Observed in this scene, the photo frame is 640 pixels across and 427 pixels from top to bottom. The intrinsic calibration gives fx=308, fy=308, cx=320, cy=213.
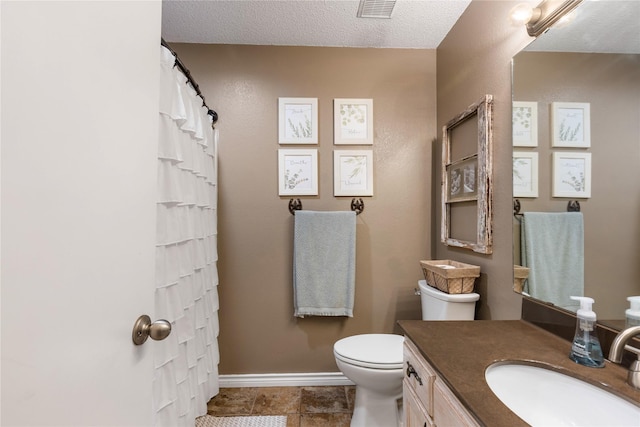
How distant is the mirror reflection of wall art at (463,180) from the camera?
1651 mm

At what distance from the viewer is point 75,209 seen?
496 mm

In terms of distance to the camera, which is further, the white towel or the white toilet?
the white towel

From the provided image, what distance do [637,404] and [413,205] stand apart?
159cm

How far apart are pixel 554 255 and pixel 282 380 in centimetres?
181

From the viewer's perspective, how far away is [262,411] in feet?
6.11

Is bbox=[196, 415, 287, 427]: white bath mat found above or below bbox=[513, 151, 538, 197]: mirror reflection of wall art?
below

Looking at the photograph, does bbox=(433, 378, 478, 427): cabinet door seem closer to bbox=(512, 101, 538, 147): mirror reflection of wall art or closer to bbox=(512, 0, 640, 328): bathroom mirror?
bbox=(512, 0, 640, 328): bathroom mirror

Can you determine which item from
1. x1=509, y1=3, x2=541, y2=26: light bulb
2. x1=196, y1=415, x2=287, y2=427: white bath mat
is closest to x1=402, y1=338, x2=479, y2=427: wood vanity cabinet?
x1=196, y1=415, x2=287, y2=427: white bath mat

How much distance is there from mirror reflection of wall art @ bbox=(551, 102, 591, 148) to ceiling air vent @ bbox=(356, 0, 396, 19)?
3.62 feet

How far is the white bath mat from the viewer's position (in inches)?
68.6

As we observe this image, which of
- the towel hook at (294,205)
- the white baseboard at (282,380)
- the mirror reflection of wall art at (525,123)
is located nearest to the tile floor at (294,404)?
the white baseboard at (282,380)

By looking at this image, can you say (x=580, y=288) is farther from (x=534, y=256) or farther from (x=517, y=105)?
(x=517, y=105)

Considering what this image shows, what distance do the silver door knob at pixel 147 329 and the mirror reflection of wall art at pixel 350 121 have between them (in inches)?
67.7

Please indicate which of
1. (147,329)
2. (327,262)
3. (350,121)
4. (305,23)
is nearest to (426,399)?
(147,329)
